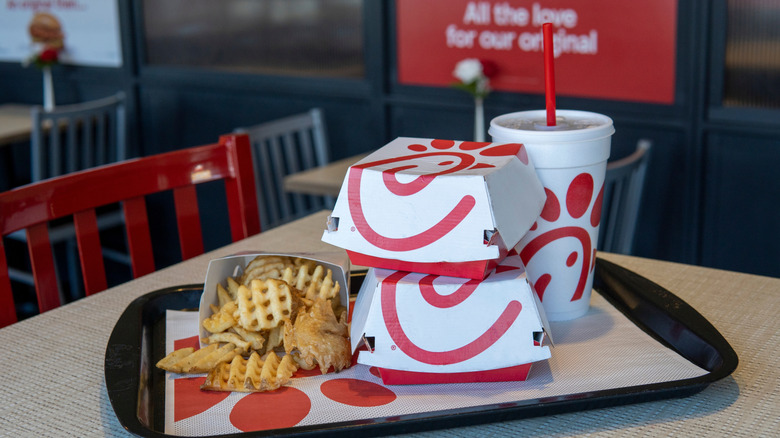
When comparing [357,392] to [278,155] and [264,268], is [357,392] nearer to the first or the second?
[264,268]

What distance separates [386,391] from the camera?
2.36ft

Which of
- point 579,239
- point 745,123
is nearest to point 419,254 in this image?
point 579,239

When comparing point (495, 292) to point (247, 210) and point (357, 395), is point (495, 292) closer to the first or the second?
point (357, 395)

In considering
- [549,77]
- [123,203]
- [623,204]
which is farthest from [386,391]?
[623,204]

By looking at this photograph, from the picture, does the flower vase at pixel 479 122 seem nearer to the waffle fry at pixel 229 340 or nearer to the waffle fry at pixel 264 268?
the waffle fry at pixel 264 268

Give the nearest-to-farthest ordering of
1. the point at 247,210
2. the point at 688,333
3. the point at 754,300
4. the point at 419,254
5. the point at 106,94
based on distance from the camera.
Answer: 1. the point at 419,254
2. the point at 688,333
3. the point at 754,300
4. the point at 247,210
5. the point at 106,94

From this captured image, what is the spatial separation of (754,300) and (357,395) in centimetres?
53

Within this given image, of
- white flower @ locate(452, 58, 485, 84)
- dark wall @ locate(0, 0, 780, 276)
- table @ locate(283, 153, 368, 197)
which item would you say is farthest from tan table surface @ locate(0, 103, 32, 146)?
white flower @ locate(452, 58, 485, 84)

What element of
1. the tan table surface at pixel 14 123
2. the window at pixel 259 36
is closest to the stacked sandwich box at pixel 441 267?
the window at pixel 259 36

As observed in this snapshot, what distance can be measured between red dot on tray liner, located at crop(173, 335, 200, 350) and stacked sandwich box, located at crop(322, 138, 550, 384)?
0.22 m

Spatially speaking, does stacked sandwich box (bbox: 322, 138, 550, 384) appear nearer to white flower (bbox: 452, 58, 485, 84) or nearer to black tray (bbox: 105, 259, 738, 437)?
black tray (bbox: 105, 259, 738, 437)

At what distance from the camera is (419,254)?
68cm

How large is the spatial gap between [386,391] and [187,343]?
A: 0.86ft

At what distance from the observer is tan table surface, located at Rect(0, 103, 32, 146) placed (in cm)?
300
